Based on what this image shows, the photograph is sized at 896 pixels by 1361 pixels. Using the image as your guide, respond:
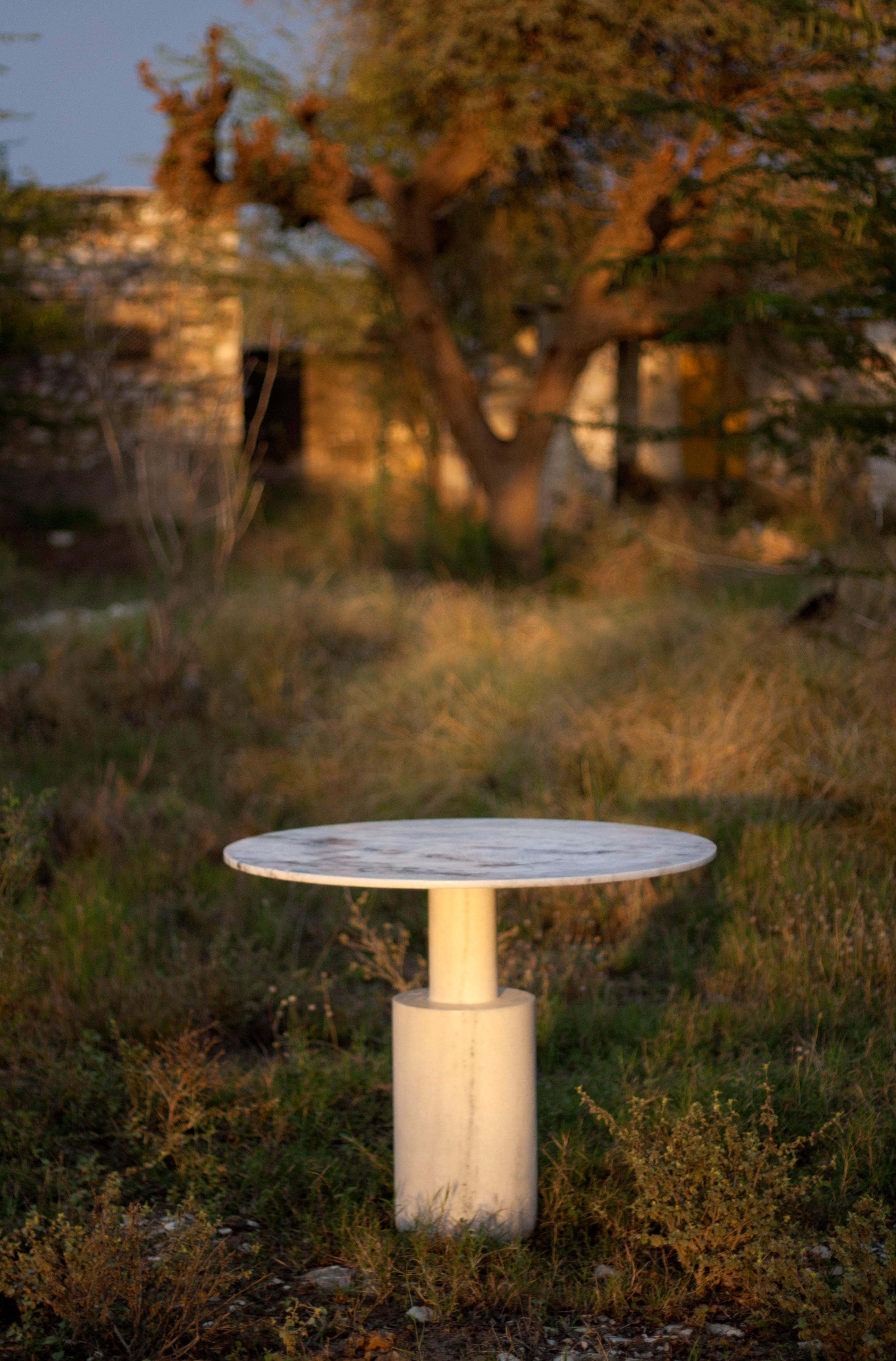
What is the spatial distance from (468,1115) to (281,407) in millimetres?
16773

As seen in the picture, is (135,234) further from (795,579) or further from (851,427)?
(851,427)

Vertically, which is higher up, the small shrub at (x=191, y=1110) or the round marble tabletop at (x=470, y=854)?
the round marble tabletop at (x=470, y=854)

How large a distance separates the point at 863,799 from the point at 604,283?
6.58m

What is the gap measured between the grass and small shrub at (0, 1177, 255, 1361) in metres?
0.01

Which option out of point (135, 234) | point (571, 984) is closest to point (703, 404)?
point (135, 234)

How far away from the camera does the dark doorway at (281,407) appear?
17.5m

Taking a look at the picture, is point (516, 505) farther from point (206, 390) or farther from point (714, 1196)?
point (714, 1196)

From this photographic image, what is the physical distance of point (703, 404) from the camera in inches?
639

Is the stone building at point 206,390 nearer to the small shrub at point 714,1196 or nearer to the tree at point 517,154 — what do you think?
the tree at point 517,154

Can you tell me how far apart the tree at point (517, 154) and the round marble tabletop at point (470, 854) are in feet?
17.9

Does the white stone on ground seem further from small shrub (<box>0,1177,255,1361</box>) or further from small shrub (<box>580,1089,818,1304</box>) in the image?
small shrub (<box>580,1089,818,1304</box>)

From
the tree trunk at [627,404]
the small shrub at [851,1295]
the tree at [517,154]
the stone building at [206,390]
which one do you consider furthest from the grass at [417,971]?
the tree trunk at [627,404]

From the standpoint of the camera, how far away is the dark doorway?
57.5 feet

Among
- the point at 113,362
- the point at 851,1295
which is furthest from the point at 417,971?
the point at 113,362
